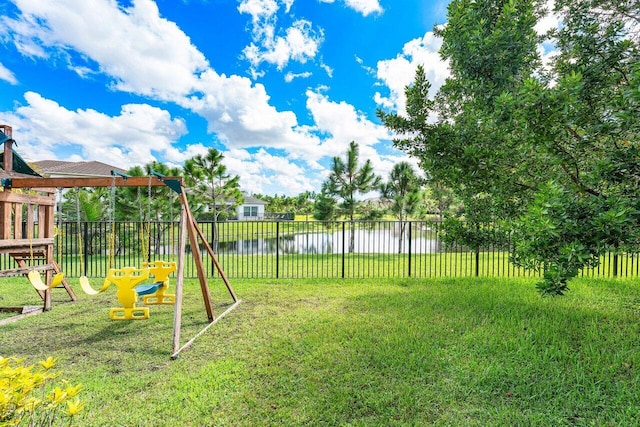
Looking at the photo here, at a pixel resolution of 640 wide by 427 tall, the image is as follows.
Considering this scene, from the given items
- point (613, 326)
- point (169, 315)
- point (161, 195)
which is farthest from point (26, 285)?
point (613, 326)

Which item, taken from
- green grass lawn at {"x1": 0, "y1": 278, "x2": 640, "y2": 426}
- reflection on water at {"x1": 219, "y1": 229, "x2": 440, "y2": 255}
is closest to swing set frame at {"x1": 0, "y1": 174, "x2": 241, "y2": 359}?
green grass lawn at {"x1": 0, "y1": 278, "x2": 640, "y2": 426}

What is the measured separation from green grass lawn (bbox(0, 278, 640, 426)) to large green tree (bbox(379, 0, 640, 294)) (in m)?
0.88

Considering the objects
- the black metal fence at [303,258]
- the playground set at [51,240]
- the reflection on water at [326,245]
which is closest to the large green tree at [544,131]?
the black metal fence at [303,258]

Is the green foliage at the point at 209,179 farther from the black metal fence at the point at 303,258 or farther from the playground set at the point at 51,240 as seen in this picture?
the playground set at the point at 51,240

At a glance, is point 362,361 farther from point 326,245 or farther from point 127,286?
point 326,245

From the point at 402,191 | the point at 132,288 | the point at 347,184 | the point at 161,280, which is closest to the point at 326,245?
the point at 347,184

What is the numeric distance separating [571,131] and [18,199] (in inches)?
262

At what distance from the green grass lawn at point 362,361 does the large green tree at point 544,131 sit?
2.89ft

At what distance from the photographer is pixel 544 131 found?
2.49m

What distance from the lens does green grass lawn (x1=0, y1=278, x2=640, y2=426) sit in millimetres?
2037

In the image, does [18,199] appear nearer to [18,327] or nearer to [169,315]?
[18,327]

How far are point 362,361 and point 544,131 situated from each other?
2.65 metres

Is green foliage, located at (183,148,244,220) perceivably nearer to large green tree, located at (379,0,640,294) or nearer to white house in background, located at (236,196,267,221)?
large green tree, located at (379,0,640,294)

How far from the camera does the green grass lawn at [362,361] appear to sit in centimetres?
204
